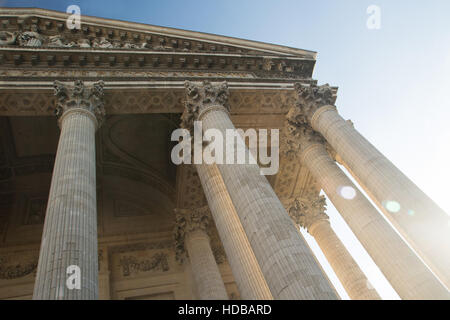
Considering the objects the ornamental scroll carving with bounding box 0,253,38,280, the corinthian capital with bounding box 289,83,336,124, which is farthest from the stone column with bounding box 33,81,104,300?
the ornamental scroll carving with bounding box 0,253,38,280

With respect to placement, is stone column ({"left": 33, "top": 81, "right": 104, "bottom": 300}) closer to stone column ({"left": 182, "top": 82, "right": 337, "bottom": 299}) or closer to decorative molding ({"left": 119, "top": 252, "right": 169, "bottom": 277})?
stone column ({"left": 182, "top": 82, "right": 337, "bottom": 299})

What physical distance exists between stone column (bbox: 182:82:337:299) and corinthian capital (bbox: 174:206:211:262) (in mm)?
5258

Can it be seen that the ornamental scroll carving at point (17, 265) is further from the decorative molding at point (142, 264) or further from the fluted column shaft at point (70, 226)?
the fluted column shaft at point (70, 226)

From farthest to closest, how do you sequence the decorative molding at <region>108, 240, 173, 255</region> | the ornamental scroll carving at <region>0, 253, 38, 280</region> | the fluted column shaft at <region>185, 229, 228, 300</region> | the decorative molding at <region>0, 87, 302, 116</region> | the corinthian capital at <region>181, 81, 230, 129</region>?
the decorative molding at <region>108, 240, 173, 255</region> → the ornamental scroll carving at <region>0, 253, 38, 280</region> → the fluted column shaft at <region>185, 229, 228, 300</region> → the corinthian capital at <region>181, 81, 230, 129</region> → the decorative molding at <region>0, 87, 302, 116</region>

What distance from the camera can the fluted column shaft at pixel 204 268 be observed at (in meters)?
→ 12.4

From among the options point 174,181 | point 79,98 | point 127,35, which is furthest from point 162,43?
point 174,181

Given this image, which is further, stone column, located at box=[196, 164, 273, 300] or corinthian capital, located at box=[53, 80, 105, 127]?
corinthian capital, located at box=[53, 80, 105, 127]

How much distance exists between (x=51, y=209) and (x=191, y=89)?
6015 millimetres

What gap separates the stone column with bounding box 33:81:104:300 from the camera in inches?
237

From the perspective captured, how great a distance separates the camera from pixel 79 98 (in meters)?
10.6

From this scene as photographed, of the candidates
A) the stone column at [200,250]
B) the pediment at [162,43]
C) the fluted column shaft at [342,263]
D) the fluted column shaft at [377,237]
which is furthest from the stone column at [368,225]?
the stone column at [200,250]

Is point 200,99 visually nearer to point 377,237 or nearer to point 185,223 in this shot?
point 185,223

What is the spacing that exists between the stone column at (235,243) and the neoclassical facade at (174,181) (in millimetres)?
35

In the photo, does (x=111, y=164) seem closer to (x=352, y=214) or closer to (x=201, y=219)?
(x=201, y=219)
